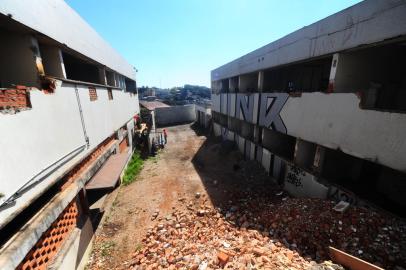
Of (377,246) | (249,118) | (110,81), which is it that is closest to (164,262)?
(377,246)

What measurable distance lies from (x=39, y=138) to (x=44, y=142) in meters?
0.19

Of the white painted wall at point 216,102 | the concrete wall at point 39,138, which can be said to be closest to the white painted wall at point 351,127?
the concrete wall at point 39,138

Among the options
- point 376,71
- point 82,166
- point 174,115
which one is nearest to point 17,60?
point 82,166

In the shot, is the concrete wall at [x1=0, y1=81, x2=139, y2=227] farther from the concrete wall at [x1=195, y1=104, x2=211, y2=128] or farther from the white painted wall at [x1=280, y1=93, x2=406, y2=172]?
the concrete wall at [x1=195, y1=104, x2=211, y2=128]

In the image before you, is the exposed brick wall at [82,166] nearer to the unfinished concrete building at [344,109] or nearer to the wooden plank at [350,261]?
the wooden plank at [350,261]

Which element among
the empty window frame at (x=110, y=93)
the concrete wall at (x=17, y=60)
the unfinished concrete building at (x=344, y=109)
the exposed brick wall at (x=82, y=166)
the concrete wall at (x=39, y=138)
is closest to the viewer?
the concrete wall at (x=39, y=138)

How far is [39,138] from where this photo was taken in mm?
4363

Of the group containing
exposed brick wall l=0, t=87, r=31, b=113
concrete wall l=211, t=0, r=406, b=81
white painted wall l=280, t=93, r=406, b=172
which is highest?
concrete wall l=211, t=0, r=406, b=81

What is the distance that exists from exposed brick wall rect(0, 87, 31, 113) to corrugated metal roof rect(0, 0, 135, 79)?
1548 millimetres

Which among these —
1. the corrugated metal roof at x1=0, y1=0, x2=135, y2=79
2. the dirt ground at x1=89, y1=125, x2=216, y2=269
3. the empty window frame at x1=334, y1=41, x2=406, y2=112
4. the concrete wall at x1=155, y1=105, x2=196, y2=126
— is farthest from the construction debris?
the concrete wall at x1=155, y1=105, x2=196, y2=126

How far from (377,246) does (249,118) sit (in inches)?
374

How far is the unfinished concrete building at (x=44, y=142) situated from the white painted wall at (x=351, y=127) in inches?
327

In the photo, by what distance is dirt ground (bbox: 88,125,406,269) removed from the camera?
16.1ft

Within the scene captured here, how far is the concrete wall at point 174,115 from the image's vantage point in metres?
32.2
